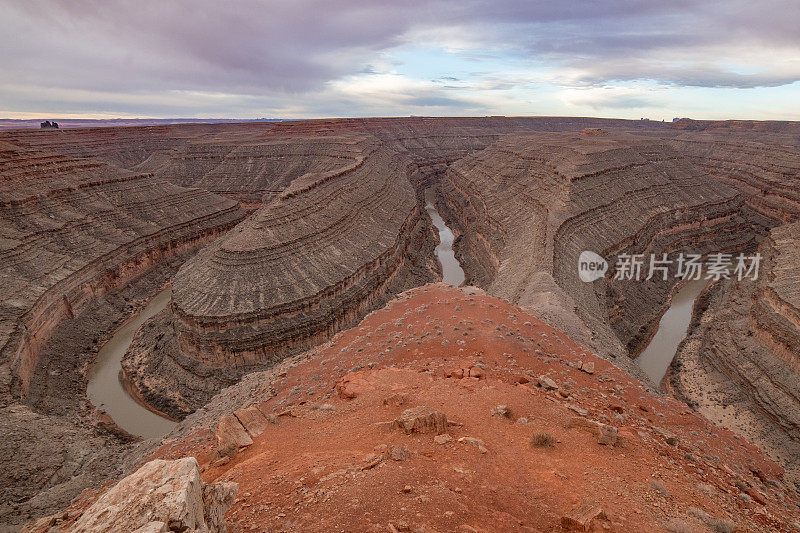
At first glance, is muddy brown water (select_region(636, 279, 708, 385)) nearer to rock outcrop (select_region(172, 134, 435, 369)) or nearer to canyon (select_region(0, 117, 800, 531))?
canyon (select_region(0, 117, 800, 531))

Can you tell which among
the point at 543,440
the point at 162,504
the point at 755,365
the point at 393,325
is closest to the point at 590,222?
the point at 755,365

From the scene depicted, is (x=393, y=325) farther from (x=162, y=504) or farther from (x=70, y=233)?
(x=70, y=233)

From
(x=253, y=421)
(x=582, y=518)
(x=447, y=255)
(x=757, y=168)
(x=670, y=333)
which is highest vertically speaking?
(x=757, y=168)

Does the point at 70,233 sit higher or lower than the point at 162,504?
lower

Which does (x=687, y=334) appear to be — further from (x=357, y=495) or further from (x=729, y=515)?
(x=357, y=495)

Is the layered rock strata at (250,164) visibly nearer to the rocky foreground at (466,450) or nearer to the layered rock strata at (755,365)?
the layered rock strata at (755,365)

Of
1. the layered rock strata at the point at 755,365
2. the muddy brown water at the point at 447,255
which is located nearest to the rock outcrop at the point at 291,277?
the muddy brown water at the point at 447,255

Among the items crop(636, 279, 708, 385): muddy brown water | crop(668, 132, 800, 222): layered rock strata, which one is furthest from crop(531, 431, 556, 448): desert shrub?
crop(668, 132, 800, 222): layered rock strata
